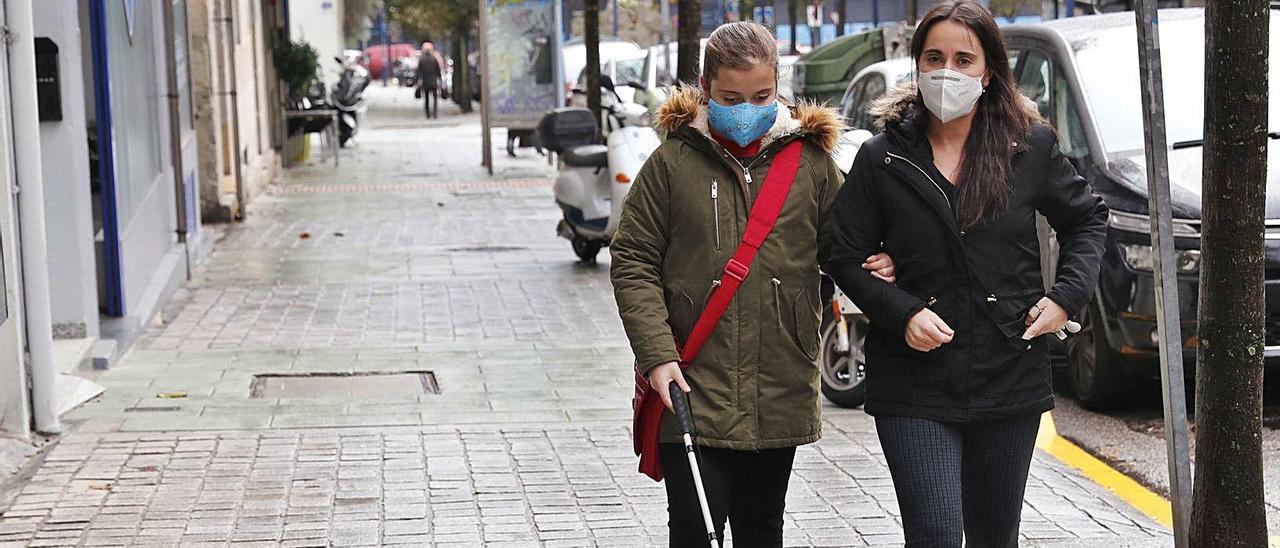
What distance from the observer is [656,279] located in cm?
390

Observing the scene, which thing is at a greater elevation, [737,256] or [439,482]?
[737,256]

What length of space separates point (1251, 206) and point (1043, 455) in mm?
2869

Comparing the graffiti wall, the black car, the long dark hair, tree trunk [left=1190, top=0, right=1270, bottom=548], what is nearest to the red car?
the graffiti wall

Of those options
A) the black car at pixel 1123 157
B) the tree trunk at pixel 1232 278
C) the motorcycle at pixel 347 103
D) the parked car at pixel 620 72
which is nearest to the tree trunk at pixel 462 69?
the motorcycle at pixel 347 103

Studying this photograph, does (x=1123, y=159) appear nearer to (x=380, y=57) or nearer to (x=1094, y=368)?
(x=1094, y=368)

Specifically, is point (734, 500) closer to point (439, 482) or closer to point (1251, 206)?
point (1251, 206)

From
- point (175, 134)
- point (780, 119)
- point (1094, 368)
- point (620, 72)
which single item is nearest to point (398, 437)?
point (1094, 368)

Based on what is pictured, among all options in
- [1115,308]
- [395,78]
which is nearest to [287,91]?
[1115,308]

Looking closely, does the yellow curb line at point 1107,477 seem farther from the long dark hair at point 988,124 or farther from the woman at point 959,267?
the long dark hair at point 988,124

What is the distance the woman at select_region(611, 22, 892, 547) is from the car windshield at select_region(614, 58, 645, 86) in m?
18.8

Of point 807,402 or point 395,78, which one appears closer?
point 807,402

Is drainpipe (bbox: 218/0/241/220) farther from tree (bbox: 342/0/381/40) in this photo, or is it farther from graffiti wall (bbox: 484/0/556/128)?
tree (bbox: 342/0/381/40)

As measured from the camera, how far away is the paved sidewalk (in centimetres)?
571

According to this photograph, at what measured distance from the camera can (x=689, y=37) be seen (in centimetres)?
1216
